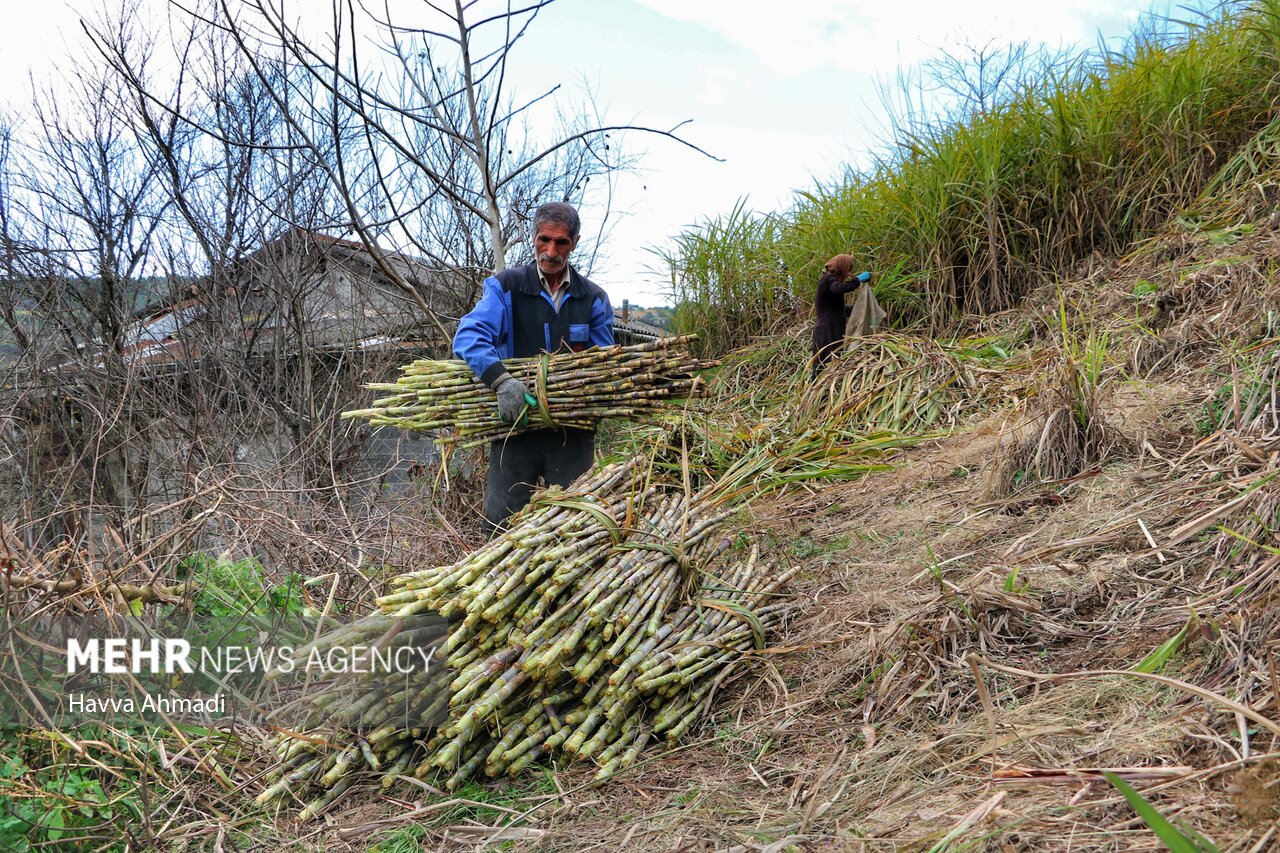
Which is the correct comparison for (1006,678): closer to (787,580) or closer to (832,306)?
(787,580)

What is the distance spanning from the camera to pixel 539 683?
2.70 m

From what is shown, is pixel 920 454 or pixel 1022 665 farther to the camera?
pixel 920 454

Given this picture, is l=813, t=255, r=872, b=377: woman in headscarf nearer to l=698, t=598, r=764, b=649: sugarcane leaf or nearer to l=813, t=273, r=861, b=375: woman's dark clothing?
l=813, t=273, r=861, b=375: woman's dark clothing

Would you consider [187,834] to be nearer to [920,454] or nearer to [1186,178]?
[920,454]

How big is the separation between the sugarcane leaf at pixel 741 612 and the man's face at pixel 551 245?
196 centimetres

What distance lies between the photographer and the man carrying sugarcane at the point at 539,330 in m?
4.20

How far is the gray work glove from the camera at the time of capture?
3887 mm

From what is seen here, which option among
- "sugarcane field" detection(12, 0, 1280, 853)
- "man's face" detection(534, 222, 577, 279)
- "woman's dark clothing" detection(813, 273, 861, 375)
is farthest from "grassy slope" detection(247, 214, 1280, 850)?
"woman's dark clothing" detection(813, 273, 861, 375)

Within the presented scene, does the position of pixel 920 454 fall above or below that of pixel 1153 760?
above

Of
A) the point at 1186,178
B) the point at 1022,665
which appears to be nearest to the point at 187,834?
the point at 1022,665

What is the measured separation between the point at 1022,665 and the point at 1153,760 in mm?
610

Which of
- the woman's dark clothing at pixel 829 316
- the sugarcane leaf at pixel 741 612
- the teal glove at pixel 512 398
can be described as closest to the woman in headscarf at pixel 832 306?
the woman's dark clothing at pixel 829 316

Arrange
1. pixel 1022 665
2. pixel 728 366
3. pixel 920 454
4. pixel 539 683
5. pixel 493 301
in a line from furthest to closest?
pixel 728 366 → pixel 920 454 → pixel 493 301 → pixel 539 683 → pixel 1022 665

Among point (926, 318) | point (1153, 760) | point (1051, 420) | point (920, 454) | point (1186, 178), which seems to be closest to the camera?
point (1153, 760)
